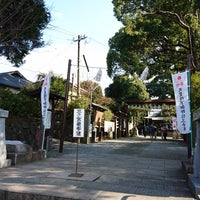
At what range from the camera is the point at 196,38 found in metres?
19.7

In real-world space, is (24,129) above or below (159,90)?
below

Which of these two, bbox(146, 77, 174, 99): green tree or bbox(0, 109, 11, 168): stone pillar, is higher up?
bbox(146, 77, 174, 99): green tree

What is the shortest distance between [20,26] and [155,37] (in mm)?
12003

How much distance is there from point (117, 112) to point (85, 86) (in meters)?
10.7

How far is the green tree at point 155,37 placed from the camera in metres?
A: 17.8

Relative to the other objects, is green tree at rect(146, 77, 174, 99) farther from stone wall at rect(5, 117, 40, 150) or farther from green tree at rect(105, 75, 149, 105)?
stone wall at rect(5, 117, 40, 150)

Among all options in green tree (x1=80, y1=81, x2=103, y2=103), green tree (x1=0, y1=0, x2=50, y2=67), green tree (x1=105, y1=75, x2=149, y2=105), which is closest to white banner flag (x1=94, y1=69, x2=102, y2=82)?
green tree (x1=80, y1=81, x2=103, y2=103)

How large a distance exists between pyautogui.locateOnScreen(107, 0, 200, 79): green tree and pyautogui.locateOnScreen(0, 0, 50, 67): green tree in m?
5.56

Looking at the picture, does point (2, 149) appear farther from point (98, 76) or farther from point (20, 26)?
point (98, 76)

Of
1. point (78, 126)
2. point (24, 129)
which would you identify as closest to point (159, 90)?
point (24, 129)

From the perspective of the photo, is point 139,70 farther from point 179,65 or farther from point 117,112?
point 117,112

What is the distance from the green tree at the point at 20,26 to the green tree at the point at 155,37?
18.2ft

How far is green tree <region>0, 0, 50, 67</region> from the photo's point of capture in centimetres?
1248

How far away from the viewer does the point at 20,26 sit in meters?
12.6
